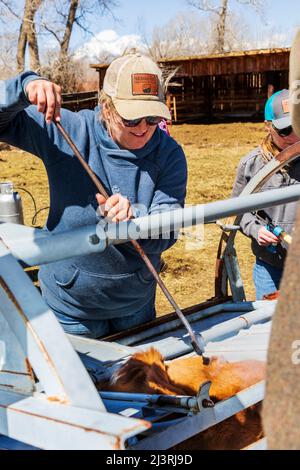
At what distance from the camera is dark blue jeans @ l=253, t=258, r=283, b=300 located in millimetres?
3844

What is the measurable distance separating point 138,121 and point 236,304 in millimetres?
1148

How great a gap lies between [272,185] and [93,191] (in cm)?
148

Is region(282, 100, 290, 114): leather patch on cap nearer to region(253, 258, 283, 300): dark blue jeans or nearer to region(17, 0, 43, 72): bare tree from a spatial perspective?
region(253, 258, 283, 300): dark blue jeans

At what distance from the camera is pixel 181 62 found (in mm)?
24156

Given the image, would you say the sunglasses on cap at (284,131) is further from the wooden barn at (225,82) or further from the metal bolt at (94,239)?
the wooden barn at (225,82)

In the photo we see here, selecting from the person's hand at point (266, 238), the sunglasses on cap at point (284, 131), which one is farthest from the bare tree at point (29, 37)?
the person's hand at point (266, 238)

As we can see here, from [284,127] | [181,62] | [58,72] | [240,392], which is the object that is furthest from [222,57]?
[240,392]

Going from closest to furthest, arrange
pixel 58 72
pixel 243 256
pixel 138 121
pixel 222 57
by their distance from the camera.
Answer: pixel 138 121 → pixel 243 256 → pixel 222 57 → pixel 58 72

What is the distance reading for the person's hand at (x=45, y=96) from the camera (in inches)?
89.3

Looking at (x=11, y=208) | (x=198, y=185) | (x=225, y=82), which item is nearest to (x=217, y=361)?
(x=11, y=208)

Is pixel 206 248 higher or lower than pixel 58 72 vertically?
lower

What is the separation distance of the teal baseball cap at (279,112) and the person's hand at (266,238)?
0.60 m

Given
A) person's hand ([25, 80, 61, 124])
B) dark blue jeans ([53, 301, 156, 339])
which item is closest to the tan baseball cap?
person's hand ([25, 80, 61, 124])
